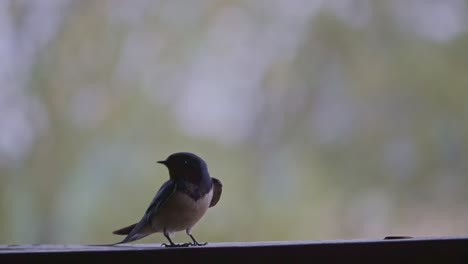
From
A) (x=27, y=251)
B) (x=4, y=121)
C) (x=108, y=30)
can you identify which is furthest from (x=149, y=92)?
(x=27, y=251)

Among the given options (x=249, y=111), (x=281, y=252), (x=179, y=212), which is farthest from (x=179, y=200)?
(x=249, y=111)

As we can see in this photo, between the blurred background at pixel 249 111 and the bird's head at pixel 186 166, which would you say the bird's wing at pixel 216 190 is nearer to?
the bird's head at pixel 186 166

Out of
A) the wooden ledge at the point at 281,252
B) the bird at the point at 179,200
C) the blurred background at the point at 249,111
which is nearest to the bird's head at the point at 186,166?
the bird at the point at 179,200

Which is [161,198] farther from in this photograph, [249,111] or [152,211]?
[249,111]

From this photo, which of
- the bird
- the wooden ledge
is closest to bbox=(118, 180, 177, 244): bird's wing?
the bird

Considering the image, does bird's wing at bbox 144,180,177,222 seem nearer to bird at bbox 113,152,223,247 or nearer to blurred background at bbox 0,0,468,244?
bird at bbox 113,152,223,247

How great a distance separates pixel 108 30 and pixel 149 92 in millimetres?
234

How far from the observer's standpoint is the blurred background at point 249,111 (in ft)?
5.81

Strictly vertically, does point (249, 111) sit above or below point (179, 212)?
above

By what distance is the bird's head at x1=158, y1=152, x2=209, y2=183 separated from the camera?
93cm

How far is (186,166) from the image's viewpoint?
933 millimetres

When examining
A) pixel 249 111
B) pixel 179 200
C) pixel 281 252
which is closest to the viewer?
pixel 281 252

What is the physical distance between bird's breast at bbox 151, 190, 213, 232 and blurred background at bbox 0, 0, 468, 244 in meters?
0.75

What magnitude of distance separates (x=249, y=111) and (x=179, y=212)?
99cm
